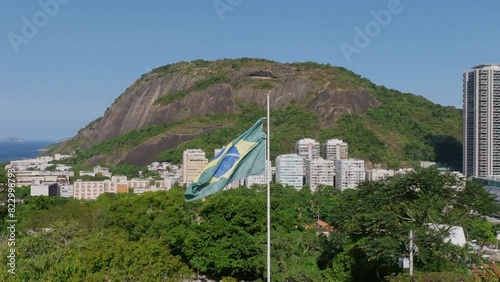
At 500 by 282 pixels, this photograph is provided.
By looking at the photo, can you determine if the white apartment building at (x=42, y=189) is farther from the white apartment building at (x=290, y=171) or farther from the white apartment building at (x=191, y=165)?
the white apartment building at (x=290, y=171)

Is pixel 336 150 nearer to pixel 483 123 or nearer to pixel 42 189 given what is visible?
pixel 483 123

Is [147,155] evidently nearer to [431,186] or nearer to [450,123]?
[450,123]

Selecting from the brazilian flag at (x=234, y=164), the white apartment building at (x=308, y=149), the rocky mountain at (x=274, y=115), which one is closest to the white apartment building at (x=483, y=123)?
the rocky mountain at (x=274, y=115)

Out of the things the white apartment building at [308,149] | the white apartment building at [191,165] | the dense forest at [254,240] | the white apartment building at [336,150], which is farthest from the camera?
the white apartment building at [308,149]

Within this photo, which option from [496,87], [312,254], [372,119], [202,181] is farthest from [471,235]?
[372,119]

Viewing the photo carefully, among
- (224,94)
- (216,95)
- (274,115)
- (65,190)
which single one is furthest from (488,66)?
(65,190)

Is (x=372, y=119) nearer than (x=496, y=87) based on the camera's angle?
No

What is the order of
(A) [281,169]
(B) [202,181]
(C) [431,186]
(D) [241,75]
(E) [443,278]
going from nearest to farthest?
(B) [202,181], (E) [443,278], (C) [431,186], (A) [281,169], (D) [241,75]
